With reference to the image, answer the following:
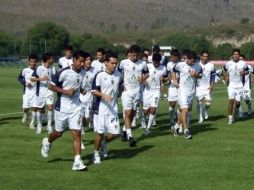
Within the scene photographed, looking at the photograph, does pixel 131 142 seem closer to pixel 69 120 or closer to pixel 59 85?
pixel 69 120

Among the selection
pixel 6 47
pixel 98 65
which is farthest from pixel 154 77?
pixel 6 47

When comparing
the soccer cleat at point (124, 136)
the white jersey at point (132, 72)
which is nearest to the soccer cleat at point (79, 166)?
the soccer cleat at point (124, 136)

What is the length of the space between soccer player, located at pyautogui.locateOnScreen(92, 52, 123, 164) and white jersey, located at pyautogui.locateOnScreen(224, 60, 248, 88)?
26.0 feet

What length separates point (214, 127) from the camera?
1920 cm

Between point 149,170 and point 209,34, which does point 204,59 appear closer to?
point 149,170

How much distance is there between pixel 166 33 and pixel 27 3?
67.1 metres

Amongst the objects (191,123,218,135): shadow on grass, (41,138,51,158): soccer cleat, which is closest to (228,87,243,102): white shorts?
(191,123,218,135): shadow on grass

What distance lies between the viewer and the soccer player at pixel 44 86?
58.4 feet

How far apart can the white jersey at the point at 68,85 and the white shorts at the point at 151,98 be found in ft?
17.0

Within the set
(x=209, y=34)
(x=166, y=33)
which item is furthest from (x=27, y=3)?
(x=209, y=34)

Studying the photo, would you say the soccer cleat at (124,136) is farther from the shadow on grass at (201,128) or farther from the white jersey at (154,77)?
the shadow on grass at (201,128)

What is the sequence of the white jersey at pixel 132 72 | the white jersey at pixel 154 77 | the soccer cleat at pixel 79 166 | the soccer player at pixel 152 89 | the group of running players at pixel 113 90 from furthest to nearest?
the white jersey at pixel 154 77, the soccer player at pixel 152 89, the white jersey at pixel 132 72, the group of running players at pixel 113 90, the soccer cleat at pixel 79 166

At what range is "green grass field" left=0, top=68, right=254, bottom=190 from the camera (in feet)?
36.6

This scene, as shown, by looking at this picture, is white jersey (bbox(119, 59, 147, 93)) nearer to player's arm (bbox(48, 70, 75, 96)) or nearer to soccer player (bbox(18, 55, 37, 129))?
soccer player (bbox(18, 55, 37, 129))
